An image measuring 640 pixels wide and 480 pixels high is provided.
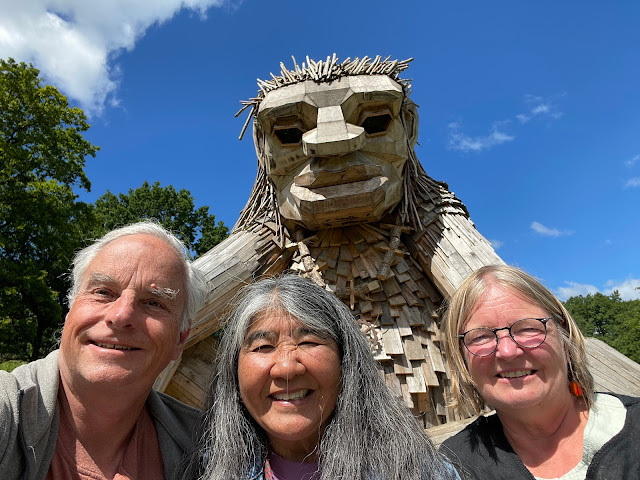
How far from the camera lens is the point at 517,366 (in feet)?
3.91

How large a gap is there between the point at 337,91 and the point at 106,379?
172 centimetres

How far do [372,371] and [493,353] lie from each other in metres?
0.35

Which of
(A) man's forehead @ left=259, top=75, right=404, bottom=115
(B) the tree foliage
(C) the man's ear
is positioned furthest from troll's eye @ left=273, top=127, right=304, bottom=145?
(B) the tree foliage

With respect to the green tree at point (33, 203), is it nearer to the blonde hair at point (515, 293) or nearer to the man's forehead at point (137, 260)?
the man's forehead at point (137, 260)

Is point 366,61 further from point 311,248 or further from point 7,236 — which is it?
point 7,236

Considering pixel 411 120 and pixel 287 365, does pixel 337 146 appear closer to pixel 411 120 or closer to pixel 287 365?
pixel 411 120

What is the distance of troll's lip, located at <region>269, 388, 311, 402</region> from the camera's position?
3.86 ft

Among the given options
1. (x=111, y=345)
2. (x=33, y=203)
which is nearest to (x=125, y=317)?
(x=111, y=345)

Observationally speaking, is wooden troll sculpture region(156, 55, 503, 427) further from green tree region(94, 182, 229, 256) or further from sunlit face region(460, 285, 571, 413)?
green tree region(94, 182, 229, 256)

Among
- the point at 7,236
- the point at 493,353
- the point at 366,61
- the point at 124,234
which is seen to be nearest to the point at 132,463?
the point at 124,234

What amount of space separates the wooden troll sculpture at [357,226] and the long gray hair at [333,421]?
1.02 m

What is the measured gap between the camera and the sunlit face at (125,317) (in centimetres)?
122

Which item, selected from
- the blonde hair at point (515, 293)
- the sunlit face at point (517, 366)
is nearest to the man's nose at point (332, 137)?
the blonde hair at point (515, 293)

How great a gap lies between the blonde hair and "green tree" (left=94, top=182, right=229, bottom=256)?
42.3ft
